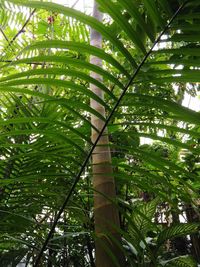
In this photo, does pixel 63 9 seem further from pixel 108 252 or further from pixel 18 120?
pixel 108 252

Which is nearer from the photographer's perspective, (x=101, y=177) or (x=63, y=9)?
(x=63, y=9)

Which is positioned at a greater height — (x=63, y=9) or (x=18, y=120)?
(x=63, y=9)

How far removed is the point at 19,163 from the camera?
4.43ft

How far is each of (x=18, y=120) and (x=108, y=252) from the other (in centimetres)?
45

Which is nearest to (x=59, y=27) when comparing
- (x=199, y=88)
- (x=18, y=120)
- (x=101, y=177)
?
(x=199, y=88)

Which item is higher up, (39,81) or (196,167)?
(196,167)

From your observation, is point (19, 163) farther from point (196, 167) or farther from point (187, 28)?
point (196, 167)

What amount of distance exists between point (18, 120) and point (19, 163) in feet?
2.22

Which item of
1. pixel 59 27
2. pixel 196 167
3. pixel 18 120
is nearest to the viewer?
pixel 18 120

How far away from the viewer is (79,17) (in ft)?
2.01

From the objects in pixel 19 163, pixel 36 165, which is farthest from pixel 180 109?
pixel 19 163

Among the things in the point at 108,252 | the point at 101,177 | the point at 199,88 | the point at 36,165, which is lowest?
the point at 108,252

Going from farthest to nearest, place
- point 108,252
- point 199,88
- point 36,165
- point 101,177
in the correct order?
point 199,88 → point 36,165 → point 101,177 → point 108,252

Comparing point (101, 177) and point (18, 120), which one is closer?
point (18, 120)
